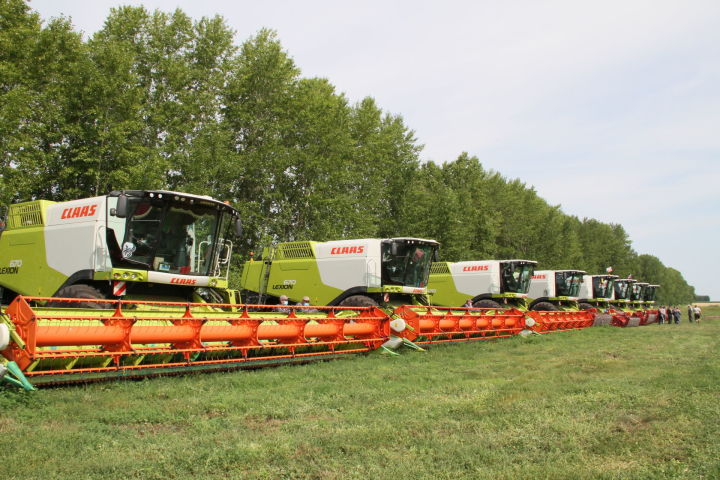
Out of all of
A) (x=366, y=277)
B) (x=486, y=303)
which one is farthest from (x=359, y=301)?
(x=486, y=303)

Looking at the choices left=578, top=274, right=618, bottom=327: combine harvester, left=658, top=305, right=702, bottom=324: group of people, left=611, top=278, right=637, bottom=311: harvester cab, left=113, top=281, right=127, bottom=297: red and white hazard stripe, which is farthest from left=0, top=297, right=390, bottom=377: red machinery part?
left=611, top=278, right=637, bottom=311: harvester cab

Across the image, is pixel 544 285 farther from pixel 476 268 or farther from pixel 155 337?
pixel 155 337

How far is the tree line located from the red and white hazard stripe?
10.1 m

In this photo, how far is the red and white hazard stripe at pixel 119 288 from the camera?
9195 mm

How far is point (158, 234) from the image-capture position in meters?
9.48

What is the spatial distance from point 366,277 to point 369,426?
10180 mm

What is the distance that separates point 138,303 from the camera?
6.57 m

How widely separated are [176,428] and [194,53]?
25.5 m

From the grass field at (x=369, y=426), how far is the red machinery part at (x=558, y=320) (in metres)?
8.37

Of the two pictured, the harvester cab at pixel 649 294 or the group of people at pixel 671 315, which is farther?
the harvester cab at pixel 649 294

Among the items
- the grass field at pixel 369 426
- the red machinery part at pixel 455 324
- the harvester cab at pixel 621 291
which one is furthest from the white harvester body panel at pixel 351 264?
the harvester cab at pixel 621 291

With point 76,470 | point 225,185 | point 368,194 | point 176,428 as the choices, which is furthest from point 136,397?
point 368,194

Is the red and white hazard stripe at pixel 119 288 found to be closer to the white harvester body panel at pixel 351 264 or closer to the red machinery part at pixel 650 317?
the white harvester body panel at pixel 351 264

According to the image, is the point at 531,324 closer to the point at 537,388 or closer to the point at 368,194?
the point at 537,388
